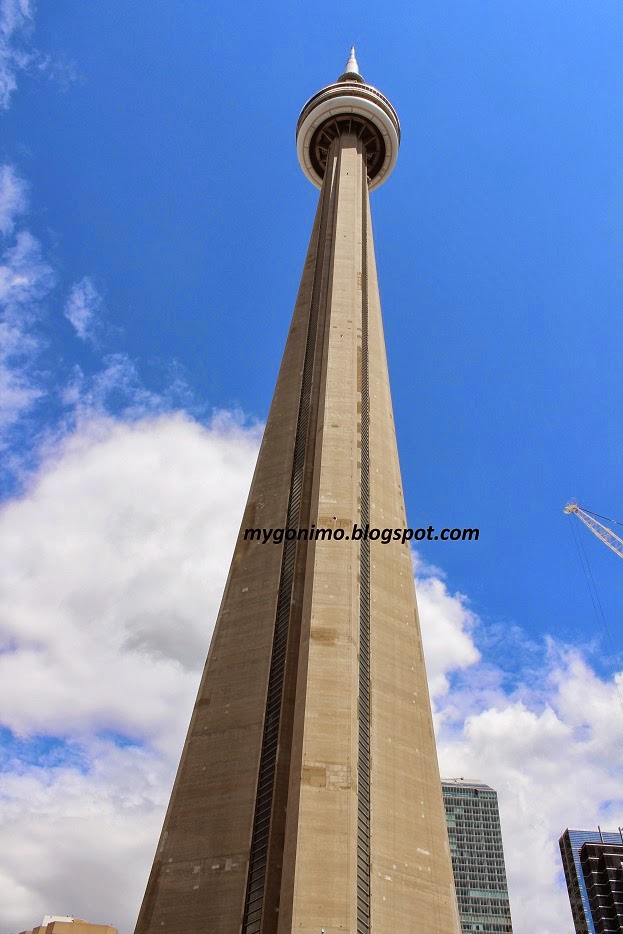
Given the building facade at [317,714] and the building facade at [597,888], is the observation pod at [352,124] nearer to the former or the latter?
the building facade at [317,714]

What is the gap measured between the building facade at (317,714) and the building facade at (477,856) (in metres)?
81.2

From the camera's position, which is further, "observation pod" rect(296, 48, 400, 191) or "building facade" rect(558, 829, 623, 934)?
"building facade" rect(558, 829, 623, 934)

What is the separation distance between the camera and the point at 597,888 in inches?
3396

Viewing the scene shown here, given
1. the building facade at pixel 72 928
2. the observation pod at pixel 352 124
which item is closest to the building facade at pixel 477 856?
the building facade at pixel 72 928

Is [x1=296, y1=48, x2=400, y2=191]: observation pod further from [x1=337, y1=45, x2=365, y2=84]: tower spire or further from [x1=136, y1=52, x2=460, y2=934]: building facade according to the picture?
[x1=136, y1=52, x2=460, y2=934]: building facade

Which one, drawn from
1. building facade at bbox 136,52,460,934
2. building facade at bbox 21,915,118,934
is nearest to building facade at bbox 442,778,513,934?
building facade at bbox 21,915,118,934

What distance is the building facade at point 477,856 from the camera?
4080 inches

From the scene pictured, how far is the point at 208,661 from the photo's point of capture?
27.0m

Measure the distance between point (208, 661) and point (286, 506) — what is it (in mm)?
6840

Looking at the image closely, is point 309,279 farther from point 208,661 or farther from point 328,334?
point 208,661

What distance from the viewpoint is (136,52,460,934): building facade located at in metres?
19.3

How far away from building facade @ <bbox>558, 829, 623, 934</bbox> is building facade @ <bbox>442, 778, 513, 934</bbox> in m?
12.8

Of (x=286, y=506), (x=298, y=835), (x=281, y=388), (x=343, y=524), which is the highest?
(x=281, y=388)

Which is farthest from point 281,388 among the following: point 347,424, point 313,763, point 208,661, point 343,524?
point 313,763
